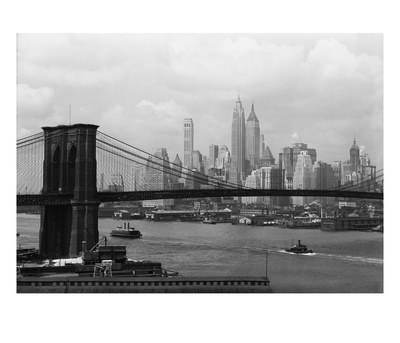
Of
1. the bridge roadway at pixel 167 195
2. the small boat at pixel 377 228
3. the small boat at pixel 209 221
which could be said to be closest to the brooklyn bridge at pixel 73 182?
the bridge roadway at pixel 167 195

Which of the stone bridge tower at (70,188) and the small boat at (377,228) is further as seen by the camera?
the small boat at (377,228)

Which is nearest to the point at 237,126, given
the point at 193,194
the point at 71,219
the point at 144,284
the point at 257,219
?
the point at 193,194

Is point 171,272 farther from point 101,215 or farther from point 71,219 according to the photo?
point 101,215

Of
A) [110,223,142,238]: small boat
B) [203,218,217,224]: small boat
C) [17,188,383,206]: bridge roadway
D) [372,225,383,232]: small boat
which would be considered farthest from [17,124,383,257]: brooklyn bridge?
[203,218,217,224]: small boat

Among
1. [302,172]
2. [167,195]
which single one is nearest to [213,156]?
[167,195]

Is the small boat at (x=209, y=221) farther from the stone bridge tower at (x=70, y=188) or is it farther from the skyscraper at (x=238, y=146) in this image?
the stone bridge tower at (x=70, y=188)

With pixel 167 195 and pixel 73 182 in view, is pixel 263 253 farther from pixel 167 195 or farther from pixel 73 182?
pixel 73 182
